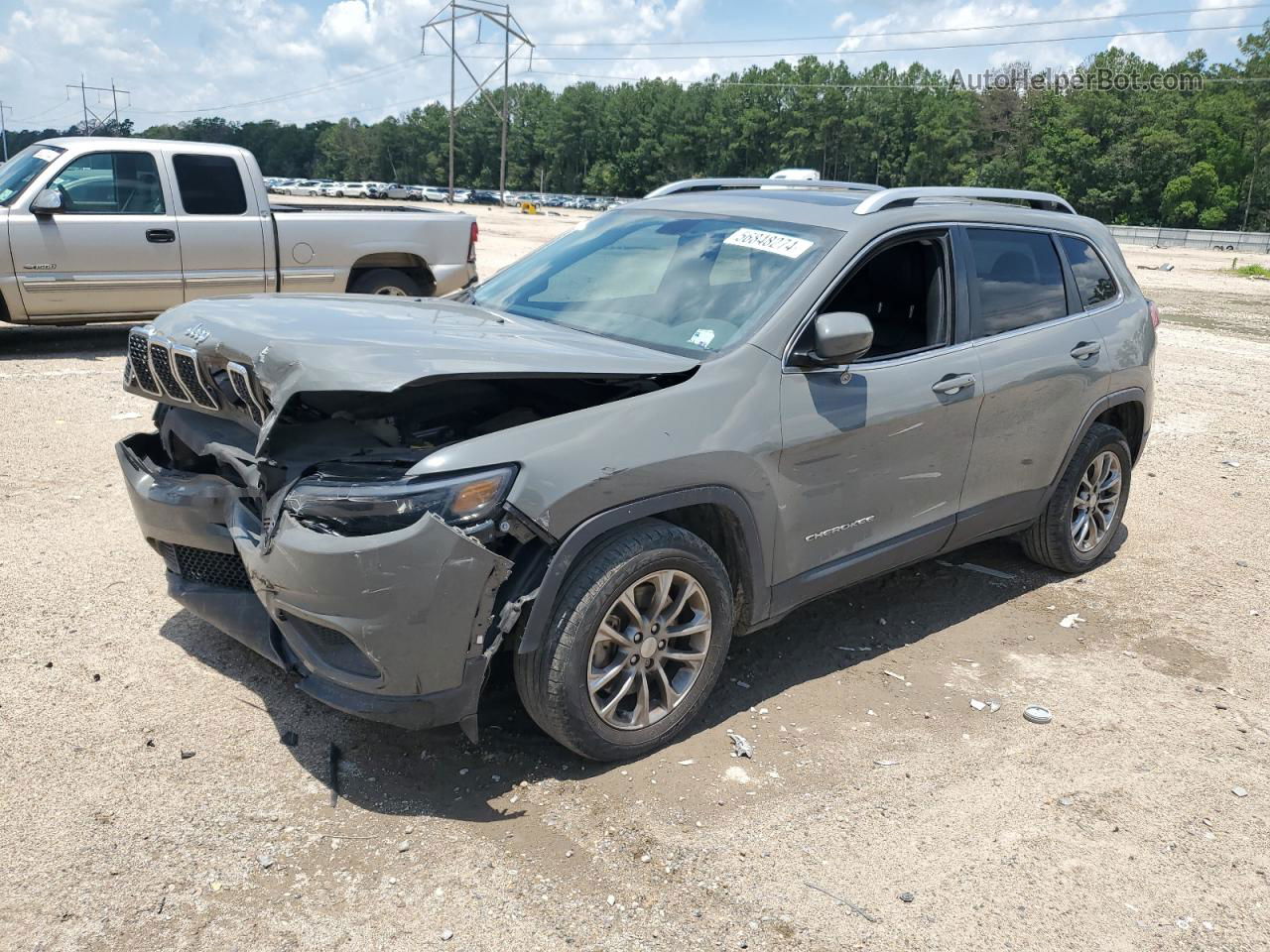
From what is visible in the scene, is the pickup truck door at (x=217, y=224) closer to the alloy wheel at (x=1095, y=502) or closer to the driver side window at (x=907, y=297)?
the driver side window at (x=907, y=297)

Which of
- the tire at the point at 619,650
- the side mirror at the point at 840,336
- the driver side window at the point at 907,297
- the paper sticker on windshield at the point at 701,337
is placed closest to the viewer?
the tire at the point at 619,650

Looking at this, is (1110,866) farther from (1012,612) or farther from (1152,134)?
(1152,134)

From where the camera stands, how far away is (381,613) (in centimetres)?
301

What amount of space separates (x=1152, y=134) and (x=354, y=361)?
9248cm

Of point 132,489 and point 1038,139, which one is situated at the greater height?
point 1038,139

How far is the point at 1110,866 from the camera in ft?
10.7

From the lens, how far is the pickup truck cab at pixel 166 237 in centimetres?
951

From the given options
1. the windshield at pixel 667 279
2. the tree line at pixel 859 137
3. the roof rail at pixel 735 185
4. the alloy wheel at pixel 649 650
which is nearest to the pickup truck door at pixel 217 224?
the windshield at pixel 667 279

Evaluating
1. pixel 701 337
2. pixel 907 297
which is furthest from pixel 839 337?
pixel 907 297

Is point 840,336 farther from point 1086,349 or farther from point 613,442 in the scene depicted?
point 1086,349

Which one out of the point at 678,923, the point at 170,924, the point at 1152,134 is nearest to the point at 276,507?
the point at 170,924

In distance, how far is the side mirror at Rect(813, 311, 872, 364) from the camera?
148 inches

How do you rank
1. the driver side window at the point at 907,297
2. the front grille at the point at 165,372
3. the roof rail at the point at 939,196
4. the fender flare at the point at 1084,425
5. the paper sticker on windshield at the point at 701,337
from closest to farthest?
the paper sticker on windshield at the point at 701,337 < the front grille at the point at 165,372 < the roof rail at the point at 939,196 < the driver side window at the point at 907,297 < the fender flare at the point at 1084,425

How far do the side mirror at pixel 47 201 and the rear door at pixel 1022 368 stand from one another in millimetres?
8240
